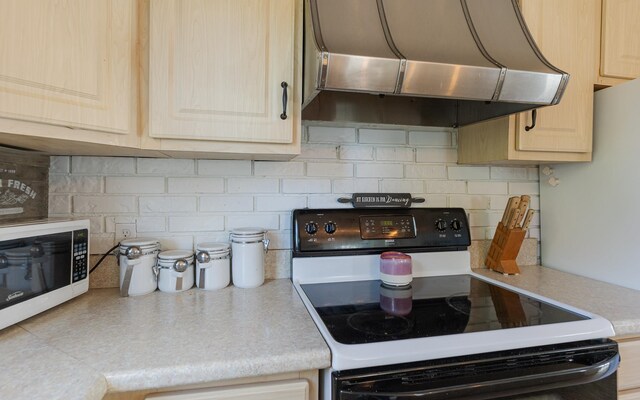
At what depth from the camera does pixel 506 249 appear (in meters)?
1.43

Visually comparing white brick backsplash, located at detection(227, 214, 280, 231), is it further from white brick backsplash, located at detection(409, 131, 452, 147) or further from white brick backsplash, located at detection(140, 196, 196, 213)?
white brick backsplash, located at detection(409, 131, 452, 147)

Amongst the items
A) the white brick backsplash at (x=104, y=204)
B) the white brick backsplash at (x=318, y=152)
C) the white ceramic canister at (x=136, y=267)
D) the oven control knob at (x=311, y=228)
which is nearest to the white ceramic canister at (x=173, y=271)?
the white ceramic canister at (x=136, y=267)

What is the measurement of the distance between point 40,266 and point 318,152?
1011mm

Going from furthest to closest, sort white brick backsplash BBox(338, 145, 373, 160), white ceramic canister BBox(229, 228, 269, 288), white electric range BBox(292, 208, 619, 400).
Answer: white brick backsplash BBox(338, 145, 373, 160) → white ceramic canister BBox(229, 228, 269, 288) → white electric range BBox(292, 208, 619, 400)

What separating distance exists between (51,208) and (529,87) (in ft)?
5.54

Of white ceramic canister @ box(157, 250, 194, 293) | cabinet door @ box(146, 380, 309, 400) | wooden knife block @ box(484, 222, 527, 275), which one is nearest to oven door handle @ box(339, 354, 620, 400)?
cabinet door @ box(146, 380, 309, 400)

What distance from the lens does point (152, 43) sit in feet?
3.13

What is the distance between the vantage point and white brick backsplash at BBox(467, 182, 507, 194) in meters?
1.58

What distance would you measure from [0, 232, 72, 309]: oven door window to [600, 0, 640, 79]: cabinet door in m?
2.07

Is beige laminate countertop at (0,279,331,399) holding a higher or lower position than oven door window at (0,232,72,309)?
lower

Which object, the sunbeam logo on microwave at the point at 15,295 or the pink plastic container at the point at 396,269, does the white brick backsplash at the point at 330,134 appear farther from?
the sunbeam logo on microwave at the point at 15,295

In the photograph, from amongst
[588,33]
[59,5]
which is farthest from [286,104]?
[588,33]

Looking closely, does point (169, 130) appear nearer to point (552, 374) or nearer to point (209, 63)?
point (209, 63)

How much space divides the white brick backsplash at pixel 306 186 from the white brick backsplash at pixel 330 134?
0.18 m
